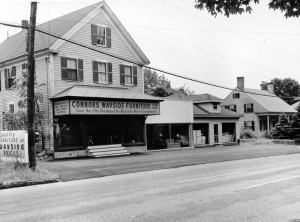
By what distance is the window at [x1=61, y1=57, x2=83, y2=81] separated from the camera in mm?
25812

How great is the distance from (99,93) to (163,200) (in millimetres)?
16562

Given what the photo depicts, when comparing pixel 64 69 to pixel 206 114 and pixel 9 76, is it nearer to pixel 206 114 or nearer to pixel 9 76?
pixel 9 76

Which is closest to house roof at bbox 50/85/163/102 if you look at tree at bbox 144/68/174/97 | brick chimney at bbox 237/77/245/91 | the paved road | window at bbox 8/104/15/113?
window at bbox 8/104/15/113

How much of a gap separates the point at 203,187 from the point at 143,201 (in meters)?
2.93

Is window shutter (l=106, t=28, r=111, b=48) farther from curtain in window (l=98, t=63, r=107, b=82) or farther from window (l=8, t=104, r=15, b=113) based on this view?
window (l=8, t=104, r=15, b=113)

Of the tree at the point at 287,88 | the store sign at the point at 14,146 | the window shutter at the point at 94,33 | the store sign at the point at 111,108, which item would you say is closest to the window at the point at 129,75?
the store sign at the point at 111,108

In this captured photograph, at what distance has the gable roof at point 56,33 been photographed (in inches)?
1055

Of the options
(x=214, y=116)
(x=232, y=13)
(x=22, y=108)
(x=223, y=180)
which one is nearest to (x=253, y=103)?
(x=214, y=116)

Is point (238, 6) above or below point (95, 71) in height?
below

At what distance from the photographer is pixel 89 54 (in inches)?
1086

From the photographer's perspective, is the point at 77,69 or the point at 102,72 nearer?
the point at 77,69

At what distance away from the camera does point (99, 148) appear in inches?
1048

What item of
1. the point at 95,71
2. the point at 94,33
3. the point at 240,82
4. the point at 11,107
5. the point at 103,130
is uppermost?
the point at 94,33

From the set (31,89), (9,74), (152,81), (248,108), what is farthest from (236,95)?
(31,89)
